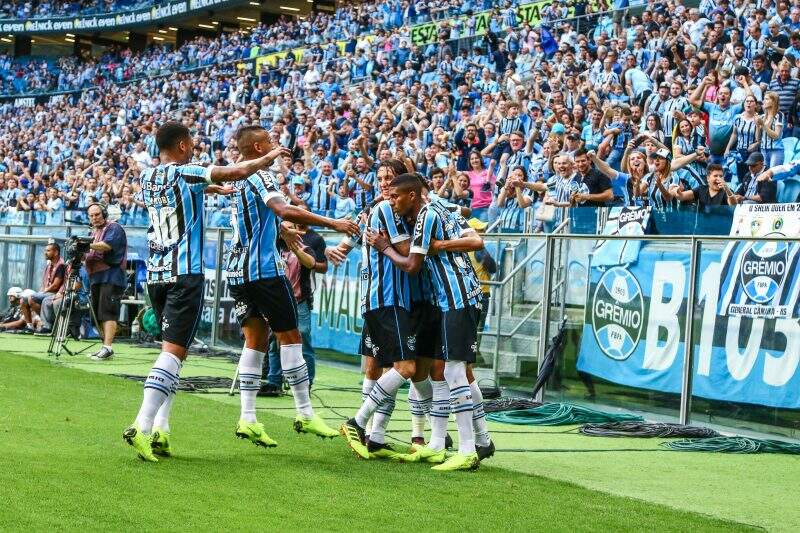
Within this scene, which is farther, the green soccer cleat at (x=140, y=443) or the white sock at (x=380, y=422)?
the white sock at (x=380, y=422)

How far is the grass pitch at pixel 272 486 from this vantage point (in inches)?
218

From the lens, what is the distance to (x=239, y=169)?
7.36 metres

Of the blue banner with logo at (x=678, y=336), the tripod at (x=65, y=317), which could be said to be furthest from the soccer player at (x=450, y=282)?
the tripod at (x=65, y=317)

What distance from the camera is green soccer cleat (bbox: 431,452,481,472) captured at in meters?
7.38

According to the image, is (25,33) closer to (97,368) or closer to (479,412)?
(97,368)

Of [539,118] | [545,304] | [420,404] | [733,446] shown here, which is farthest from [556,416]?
[539,118]

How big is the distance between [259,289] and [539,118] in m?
12.5

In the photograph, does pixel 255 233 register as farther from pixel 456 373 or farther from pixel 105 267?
pixel 105 267

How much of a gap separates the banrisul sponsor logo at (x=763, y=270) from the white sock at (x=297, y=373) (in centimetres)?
421

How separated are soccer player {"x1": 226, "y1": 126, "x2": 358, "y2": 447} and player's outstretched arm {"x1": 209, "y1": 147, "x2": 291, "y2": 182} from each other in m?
0.52

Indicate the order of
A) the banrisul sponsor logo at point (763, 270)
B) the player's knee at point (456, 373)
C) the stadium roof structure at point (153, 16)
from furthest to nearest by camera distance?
the stadium roof structure at point (153, 16)
the banrisul sponsor logo at point (763, 270)
the player's knee at point (456, 373)

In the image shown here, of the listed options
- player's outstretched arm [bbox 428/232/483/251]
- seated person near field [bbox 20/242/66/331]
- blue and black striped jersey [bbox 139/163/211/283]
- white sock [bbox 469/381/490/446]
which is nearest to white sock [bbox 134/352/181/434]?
blue and black striped jersey [bbox 139/163/211/283]

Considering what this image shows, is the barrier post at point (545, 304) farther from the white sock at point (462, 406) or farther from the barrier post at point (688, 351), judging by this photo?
the white sock at point (462, 406)

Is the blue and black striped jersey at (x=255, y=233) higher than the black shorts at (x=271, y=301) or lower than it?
higher
